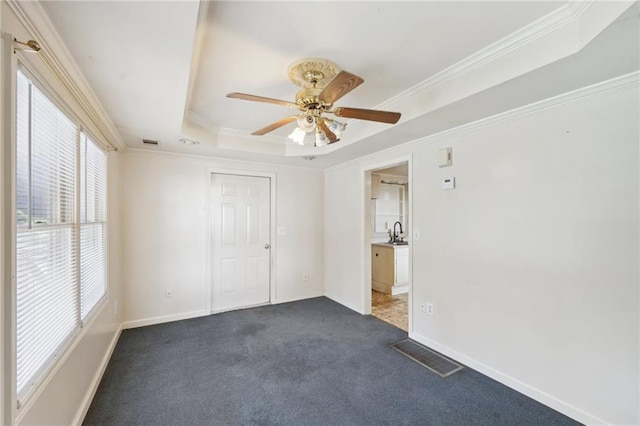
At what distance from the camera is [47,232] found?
1474mm

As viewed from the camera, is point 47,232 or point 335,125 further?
point 335,125

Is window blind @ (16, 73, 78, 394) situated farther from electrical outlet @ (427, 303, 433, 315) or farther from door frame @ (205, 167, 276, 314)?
electrical outlet @ (427, 303, 433, 315)

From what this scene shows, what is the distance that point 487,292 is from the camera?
2449 millimetres

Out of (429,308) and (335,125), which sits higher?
(335,125)

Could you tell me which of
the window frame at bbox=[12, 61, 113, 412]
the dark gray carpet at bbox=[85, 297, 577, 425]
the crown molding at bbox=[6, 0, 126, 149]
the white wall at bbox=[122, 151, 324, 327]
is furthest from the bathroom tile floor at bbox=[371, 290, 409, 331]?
the crown molding at bbox=[6, 0, 126, 149]

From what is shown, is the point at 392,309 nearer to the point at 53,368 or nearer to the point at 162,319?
the point at 162,319

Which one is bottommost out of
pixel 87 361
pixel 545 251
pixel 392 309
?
pixel 392 309

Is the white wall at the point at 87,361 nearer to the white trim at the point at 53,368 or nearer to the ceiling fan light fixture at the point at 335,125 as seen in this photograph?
the white trim at the point at 53,368

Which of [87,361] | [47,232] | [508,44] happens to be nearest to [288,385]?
[87,361]

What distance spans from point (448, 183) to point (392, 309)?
2.27 meters

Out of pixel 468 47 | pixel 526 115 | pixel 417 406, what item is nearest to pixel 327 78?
pixel 468 47

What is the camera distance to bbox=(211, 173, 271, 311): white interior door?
13.2 feet

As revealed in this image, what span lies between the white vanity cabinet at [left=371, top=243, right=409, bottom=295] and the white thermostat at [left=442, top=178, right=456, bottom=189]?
2204 mm

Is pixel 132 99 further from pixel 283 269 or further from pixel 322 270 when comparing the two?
pixel 322 270
